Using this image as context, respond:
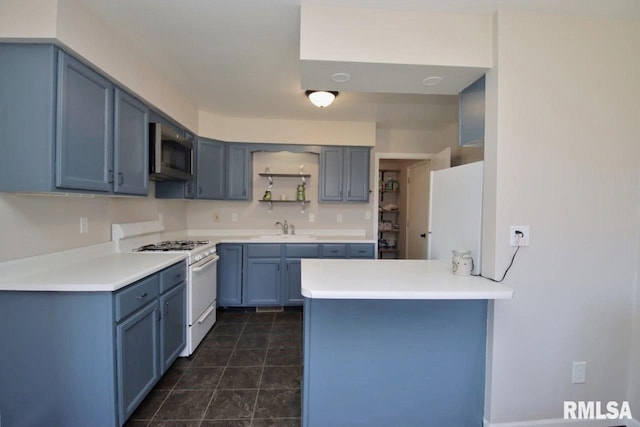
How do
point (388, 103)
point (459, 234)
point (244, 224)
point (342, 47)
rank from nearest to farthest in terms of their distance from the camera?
point (342, 47), point (459, 234), point (388, 103), point (244, 224)

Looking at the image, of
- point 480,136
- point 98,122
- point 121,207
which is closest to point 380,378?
point 480,136

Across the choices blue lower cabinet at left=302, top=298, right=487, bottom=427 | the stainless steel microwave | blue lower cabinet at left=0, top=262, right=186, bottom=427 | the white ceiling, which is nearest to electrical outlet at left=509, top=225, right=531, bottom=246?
blue lower cabinet at left=302, top=298, right=487, bottom=427

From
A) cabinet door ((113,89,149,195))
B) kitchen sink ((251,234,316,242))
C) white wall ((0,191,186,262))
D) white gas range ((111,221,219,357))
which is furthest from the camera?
kitchen sink ((251,234,316,242))

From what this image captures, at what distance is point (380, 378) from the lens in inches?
61.0

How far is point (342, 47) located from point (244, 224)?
2800mm

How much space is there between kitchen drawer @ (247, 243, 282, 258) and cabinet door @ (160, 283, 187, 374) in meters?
1.06

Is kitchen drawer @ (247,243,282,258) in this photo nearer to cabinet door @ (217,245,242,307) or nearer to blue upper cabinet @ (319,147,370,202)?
cabinet door @ (217,245,242,307)

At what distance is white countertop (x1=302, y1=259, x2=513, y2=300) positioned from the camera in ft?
4.22

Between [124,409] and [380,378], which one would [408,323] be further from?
[124,409]

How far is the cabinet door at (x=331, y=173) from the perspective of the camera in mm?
3645

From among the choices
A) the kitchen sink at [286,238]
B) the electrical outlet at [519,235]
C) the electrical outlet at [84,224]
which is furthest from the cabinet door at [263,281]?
the electrical outlet at [519,235]

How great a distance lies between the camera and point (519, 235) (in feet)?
5.07

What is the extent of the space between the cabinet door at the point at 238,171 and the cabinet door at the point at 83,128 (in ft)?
5.84

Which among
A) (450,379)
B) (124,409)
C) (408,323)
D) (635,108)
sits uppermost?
(635,108)
